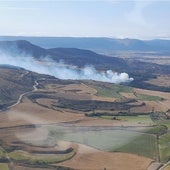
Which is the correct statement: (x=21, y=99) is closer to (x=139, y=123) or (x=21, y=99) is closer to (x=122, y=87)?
(x=139, y=123)

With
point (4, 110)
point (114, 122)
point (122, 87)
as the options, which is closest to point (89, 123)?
point (114, 122)

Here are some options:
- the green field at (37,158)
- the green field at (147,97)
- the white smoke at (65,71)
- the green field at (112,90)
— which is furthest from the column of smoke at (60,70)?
the green field at (147,97)

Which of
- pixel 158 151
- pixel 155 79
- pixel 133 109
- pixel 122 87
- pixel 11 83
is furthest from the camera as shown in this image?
pixel 155 79

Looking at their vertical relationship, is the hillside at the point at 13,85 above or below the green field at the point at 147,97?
above

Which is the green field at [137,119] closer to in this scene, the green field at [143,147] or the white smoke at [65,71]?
the green field at [143,147]

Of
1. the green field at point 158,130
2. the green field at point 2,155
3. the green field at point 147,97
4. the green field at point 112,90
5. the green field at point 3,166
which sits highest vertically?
the green field at point 112,90

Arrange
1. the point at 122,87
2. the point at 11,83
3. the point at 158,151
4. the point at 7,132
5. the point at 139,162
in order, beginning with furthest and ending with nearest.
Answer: the point at 122,87 < the point at 11,83 < the point at 7,132 < the point at 158,151 < the point at 139,162

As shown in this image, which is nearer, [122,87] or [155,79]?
[122,87]

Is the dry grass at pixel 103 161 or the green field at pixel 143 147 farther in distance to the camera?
the green field at pixel 143 147
